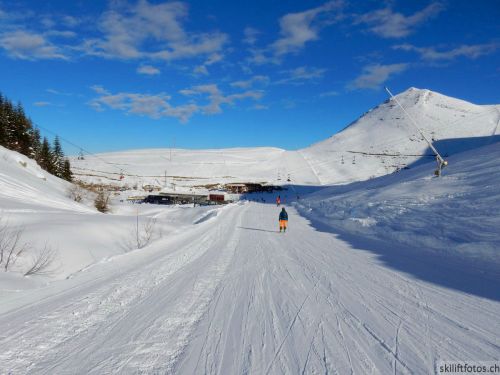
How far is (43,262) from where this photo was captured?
39.0 feet

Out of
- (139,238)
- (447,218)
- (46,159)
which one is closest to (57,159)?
(46,159)

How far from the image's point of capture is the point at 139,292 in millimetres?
7355

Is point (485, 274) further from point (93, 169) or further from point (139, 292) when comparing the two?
point (93, 169)

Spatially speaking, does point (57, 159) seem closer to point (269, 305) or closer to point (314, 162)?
point (269, 305)

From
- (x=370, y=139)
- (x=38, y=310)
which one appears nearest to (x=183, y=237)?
(x=38, y=310)

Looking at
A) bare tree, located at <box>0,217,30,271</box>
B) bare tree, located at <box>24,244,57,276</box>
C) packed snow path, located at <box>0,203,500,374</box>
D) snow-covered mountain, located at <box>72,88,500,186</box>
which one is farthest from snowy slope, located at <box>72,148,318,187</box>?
packed snow path, located at <box>0,203,500,374</box>

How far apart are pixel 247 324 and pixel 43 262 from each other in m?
9.76

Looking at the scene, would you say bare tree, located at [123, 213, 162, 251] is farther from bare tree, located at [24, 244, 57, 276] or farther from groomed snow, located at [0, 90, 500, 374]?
bare tree, located at [24, 244, 57, 276]

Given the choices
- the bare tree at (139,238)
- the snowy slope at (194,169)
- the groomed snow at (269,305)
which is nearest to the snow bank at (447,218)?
the groomed snow at (269,305)

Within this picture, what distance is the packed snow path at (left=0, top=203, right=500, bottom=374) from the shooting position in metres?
4.20

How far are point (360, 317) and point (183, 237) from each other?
1300cm

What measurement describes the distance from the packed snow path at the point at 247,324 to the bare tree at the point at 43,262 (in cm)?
316

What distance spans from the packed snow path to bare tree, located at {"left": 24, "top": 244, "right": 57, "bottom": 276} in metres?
3.16

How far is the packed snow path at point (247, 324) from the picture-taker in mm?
4199
